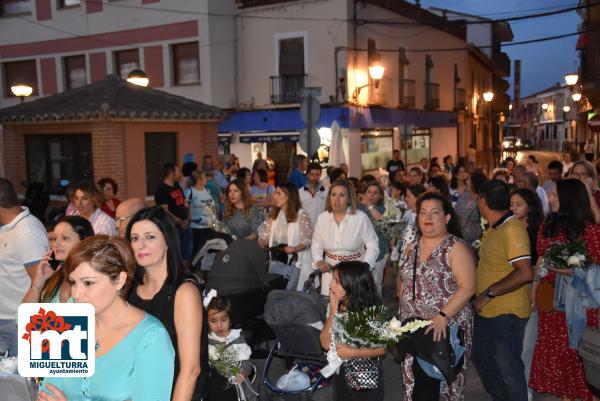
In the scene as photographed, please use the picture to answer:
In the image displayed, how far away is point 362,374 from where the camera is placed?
436 centimetres

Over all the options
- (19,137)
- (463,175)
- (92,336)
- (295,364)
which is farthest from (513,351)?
(19,137)

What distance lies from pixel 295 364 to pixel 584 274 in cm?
250

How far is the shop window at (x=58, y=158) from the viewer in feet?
42.7

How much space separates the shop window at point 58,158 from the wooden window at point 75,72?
37.2 feet

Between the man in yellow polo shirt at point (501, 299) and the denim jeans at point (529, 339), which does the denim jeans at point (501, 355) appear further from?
the denim jeans at point (529, 339)

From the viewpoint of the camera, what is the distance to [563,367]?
5.22 meters

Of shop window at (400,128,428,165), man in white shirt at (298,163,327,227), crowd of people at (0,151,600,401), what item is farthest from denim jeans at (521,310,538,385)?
shop window at (400,128,428,165)

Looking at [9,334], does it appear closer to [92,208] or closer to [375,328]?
[92,208]

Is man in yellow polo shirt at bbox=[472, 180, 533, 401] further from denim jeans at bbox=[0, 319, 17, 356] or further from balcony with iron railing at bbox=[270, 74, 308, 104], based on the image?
balcony with iron railing at bbox=[270, 74, 308, 104]

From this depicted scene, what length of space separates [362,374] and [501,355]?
3.82ft

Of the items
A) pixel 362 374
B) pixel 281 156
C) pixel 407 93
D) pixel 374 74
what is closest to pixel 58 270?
pixel 362 374

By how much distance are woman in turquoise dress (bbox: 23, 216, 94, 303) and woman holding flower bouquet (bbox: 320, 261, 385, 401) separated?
1866 millimetres

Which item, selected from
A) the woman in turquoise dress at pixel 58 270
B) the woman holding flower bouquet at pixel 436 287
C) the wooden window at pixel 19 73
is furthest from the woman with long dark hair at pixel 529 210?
the wooden window at pixel 19 73

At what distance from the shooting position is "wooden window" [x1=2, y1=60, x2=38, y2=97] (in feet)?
83.0
